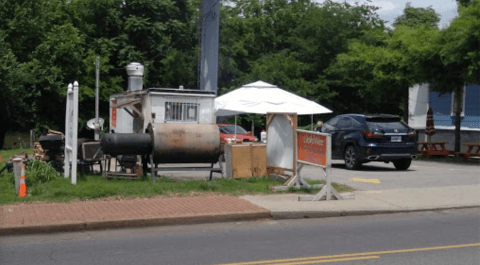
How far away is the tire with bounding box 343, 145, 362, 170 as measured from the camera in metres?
18.5

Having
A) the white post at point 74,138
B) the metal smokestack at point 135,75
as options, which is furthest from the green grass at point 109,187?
the metal smokestack at point 135,75

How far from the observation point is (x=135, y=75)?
23094 millimetres

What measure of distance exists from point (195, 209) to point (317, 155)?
3.00 metres

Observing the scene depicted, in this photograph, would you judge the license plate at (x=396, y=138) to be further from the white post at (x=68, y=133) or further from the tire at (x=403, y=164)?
the white post at (x=68, y=133)

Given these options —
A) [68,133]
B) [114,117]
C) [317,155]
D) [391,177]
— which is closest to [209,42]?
[114,117]

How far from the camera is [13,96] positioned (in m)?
38.7

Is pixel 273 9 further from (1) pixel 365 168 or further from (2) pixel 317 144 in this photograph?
(2) pixel 317 144

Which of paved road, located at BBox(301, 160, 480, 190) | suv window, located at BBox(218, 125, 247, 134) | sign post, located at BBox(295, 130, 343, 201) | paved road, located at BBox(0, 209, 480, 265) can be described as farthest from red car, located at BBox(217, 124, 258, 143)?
paved road, located at BBox(0, 209, 480, 265)

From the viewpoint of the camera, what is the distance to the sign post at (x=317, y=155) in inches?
463

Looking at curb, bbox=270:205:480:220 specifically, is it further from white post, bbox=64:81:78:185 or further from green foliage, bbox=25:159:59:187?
green foliage, bbox=25:159:59:187

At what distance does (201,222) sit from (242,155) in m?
4.66

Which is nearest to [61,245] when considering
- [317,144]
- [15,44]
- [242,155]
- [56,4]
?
[317,144]

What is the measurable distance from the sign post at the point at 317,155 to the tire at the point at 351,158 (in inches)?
233

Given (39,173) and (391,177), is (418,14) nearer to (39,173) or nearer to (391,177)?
(391,177)
